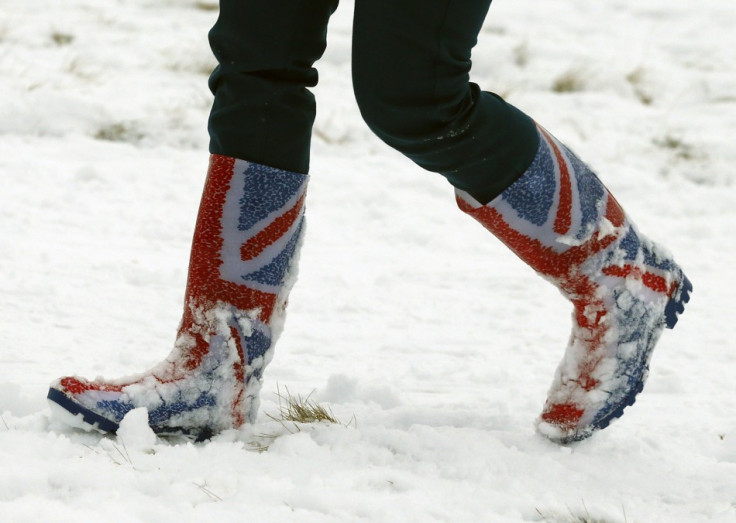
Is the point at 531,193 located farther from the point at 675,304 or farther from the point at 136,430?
the point at 136,430

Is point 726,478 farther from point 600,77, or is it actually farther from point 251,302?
point 600,77

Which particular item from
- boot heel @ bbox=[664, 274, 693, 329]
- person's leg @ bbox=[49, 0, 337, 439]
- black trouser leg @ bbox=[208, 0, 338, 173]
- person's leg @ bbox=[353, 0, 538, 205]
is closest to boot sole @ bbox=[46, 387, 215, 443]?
person's leg @ bbox=[49, 0, 337, 439]

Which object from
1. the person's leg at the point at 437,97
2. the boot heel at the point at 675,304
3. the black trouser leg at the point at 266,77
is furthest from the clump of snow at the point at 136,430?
the boot heel at the point at 675,304

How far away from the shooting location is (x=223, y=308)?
1523 millimetres

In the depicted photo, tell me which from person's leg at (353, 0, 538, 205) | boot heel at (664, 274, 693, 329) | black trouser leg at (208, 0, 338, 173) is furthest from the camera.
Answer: boot heel at (664, 274, 693, 329)

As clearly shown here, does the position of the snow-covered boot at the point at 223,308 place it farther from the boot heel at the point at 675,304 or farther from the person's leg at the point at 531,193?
the boot heel at the point at 675,304

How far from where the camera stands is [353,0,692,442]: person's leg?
4.37 ft

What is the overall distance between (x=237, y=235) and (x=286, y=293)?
0.50 feet

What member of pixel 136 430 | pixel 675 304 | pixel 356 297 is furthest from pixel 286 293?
pixel 356 297

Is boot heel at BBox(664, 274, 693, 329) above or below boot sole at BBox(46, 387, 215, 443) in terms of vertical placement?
above

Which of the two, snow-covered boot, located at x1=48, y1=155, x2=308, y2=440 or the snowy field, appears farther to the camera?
snow-covered boot, located at x1=48, y1=155, x2=308, y2=440

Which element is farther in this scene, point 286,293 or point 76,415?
point 286,293

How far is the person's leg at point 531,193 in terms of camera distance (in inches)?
52.4

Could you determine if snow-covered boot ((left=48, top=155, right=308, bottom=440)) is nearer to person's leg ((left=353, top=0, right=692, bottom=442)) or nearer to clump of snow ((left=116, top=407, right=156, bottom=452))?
clump of snow ((left=116, top=407, right=156, bottom=452))
